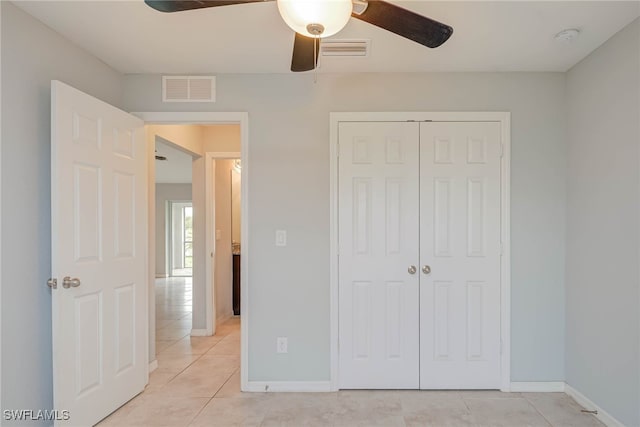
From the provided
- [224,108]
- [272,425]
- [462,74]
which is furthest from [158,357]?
[462,74]

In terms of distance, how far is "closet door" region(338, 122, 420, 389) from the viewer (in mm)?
2926

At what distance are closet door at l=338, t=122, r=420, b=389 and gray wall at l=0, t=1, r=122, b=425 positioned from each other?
1906 mm

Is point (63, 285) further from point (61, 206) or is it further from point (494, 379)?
point (494, 379)

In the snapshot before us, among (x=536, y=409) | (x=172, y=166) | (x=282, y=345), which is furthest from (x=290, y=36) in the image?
(x=172, y=166)

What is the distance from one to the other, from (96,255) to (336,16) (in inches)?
81.7

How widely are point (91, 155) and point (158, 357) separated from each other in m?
2.26

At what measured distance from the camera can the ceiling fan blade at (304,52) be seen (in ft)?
5.62

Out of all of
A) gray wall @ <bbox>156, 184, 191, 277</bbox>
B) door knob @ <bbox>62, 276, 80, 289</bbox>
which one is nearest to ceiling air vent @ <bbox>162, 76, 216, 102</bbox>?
door knob @ <bbox>62, 276, 80, 289</bbox>

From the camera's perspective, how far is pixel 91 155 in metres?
2.41

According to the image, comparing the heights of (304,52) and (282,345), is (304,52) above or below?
above

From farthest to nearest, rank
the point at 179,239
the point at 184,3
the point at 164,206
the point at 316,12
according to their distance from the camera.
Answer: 1. the point at 179,239
2. the point at 164,206
3. the point at 184,3
4. the point at 316,12

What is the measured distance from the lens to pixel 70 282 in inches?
87.4

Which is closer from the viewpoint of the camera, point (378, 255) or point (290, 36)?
point (290, 36)

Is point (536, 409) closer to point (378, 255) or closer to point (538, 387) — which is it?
point (538, 387)
